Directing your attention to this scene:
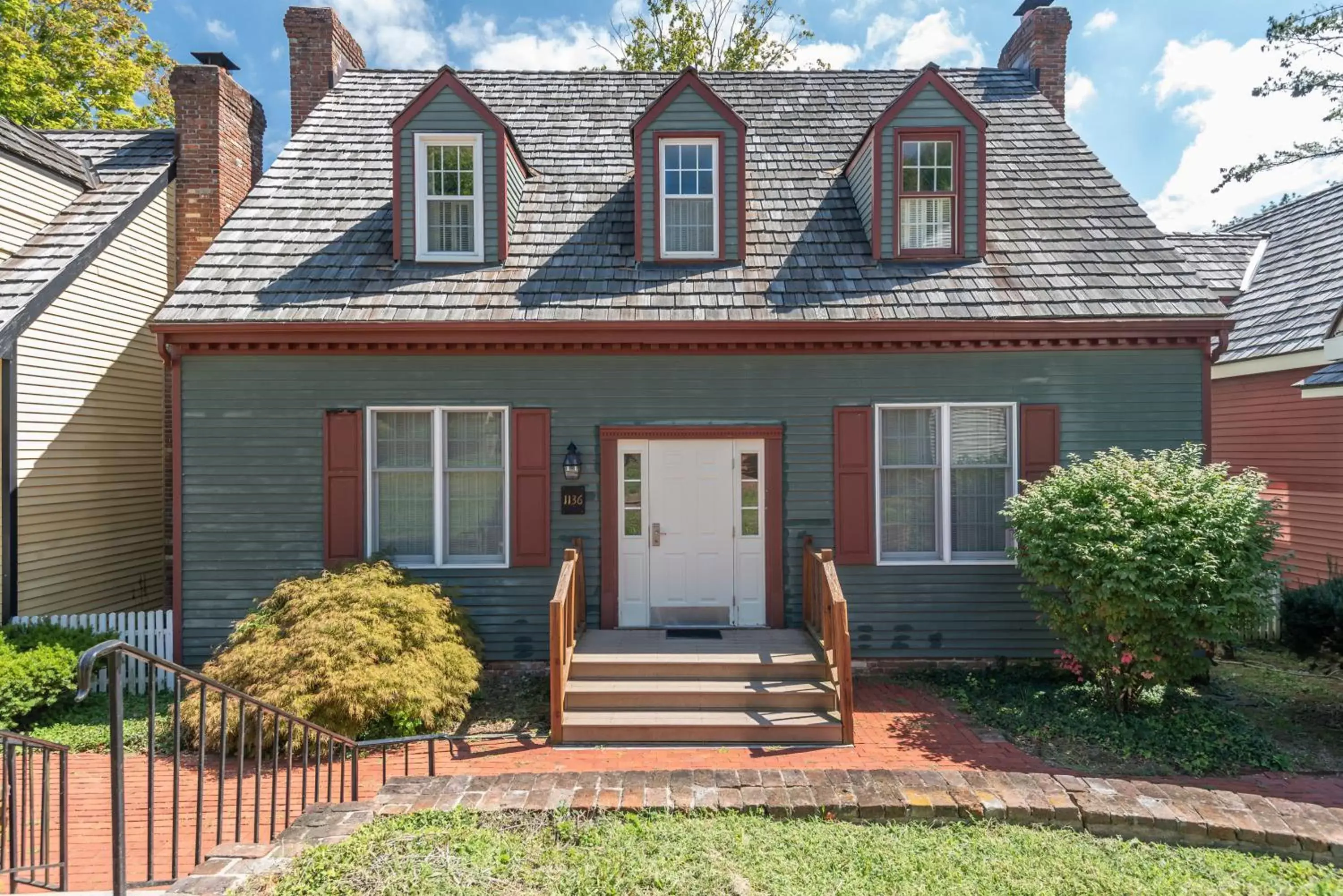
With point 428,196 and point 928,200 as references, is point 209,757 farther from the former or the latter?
point 928,200

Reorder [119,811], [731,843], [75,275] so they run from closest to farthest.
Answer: [119,811] < [731,843] < [75,275]

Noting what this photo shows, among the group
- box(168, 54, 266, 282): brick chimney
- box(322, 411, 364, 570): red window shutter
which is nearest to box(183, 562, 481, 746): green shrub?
box(322, 411, 364, 570): red window shutter

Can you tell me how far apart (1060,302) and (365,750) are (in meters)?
9.11

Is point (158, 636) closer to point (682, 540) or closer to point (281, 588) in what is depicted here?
point (281, 588)

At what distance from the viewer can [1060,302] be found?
27.8ft

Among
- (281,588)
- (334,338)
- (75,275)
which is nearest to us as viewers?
(281,588)

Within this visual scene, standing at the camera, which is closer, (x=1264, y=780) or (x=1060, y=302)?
(x=1264, y=780)

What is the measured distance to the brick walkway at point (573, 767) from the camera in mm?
5504

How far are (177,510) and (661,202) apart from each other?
6904mm

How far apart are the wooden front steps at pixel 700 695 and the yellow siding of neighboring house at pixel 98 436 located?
6.79m

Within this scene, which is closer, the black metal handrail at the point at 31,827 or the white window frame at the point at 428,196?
the black metal handrail at the point at 31,827

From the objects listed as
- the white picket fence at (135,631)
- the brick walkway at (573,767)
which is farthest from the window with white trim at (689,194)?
the white picket fence at (135,631)

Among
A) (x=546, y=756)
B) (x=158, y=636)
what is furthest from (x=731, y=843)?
(x=158, y=636)

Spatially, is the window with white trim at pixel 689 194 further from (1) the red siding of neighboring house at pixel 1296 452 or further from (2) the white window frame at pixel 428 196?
(1) the red siding of neighboring house at pixel 1296 452
